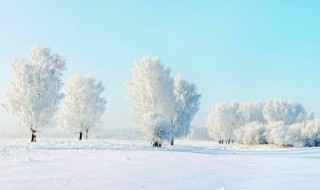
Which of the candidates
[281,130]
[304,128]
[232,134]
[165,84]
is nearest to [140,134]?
[165,84]

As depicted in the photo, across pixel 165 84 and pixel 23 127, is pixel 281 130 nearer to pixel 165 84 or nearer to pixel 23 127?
pixel 165 84

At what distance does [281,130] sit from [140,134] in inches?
1086

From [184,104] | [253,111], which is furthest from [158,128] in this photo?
[253,111]

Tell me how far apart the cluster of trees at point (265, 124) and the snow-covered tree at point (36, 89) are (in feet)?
117

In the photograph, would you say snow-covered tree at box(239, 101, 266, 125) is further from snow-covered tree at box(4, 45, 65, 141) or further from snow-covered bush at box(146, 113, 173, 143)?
snow-covered tree at box(4, 45, 65, 141)

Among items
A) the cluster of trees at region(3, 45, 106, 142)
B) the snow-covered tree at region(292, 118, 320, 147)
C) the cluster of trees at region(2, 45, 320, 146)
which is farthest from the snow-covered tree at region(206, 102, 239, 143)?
the cluster of trees at region(3, 45, 106, 142)

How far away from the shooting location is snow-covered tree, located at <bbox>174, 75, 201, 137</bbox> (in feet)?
176

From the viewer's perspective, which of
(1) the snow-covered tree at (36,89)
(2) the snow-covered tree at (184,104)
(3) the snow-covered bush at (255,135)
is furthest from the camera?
(3) the snow-covered bush at (255,135)

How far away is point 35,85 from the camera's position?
139 ft

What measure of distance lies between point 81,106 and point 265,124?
4194 centimetres

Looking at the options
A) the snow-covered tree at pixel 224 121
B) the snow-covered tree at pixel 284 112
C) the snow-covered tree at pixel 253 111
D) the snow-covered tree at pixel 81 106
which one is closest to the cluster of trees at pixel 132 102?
the snow-covered tree at pixel 81 106

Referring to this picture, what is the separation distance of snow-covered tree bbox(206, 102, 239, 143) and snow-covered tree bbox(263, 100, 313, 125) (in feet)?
36.4

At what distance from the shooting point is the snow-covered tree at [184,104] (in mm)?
53625

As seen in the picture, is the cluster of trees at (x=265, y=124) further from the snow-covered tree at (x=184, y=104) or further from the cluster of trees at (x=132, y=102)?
the snow-covered tree at (x=184, y=104)
